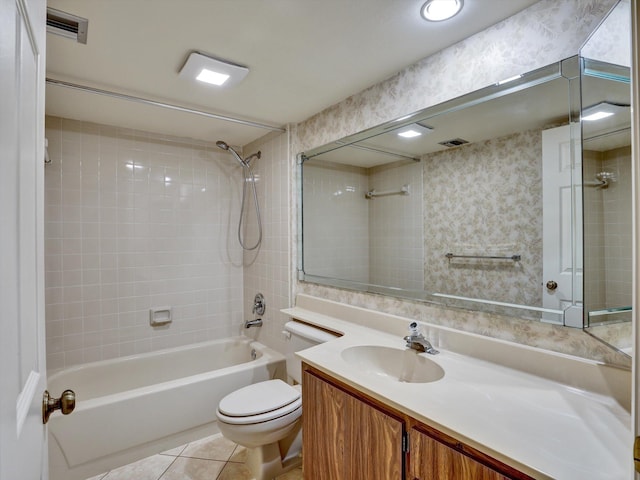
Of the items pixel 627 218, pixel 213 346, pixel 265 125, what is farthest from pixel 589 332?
pixel 213 346

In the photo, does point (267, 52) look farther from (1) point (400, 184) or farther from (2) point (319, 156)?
(1) point (400, 184)

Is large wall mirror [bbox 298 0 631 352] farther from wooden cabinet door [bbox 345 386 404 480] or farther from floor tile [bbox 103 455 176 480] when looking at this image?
floor tile [bbox 103 455 176 480]

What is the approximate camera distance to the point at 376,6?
1.20 m

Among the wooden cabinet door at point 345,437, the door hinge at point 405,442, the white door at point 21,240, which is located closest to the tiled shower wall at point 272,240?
the wooden cabinet door at point 345,437

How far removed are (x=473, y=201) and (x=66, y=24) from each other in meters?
1.92

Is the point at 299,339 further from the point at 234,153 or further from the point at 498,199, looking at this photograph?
the point at 234,153

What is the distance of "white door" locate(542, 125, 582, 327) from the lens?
43.6 inches

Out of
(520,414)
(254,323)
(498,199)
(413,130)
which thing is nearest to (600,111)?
(498,199)

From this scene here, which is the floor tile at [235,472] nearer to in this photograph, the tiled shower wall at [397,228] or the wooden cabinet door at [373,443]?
the wooden cabinet door at [373,443]

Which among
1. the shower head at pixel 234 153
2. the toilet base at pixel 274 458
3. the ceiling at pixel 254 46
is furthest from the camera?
the shower head at pixel 234 153

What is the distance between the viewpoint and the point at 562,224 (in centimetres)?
118

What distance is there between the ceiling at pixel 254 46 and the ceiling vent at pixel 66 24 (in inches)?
1.2

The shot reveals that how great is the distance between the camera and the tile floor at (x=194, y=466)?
6.12 feet

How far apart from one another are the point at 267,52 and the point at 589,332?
5.61 ft
